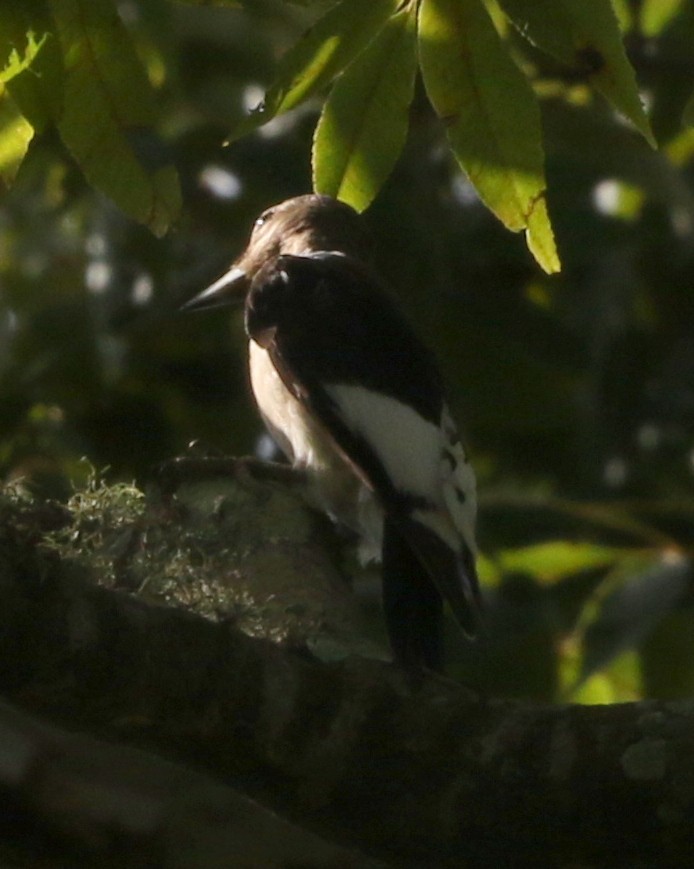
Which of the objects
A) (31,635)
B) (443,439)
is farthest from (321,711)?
(443,439)

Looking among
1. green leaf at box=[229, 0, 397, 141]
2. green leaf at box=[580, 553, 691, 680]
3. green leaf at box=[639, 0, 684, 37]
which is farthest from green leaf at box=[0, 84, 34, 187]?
green leaf at box=[639, 0, 684, 37]

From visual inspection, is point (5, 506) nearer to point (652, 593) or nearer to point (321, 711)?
point (321, 711)

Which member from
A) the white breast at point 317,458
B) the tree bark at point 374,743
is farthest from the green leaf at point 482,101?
the white breast at point 317,458

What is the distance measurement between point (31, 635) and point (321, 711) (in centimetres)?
39

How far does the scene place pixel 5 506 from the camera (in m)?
2.19

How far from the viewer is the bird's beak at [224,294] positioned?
16.2 ft

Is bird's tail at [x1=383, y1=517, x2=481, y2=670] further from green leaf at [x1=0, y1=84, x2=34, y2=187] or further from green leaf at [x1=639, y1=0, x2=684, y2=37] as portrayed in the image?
green leaf at [x1=639, y1=0, x2=684, y2=37]

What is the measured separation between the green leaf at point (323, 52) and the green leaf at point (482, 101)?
62 mm

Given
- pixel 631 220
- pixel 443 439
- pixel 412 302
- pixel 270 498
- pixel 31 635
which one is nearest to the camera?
pixel 31 635

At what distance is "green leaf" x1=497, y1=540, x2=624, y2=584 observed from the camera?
493cm

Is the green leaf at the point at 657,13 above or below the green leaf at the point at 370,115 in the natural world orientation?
below

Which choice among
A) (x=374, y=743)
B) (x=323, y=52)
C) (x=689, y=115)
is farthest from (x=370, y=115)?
(x=374, y=743)

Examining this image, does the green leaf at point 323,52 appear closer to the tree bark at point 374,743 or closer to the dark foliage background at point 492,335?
the tree bark at point 374,743

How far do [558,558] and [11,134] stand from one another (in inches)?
116
